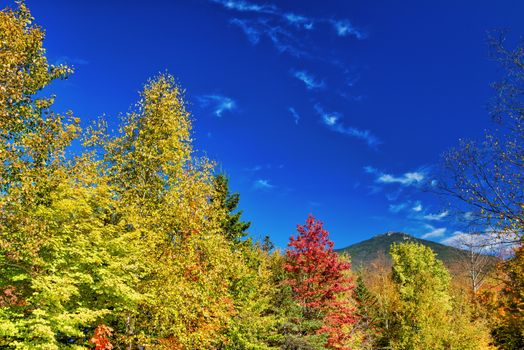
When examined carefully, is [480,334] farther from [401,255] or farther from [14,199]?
[14,199]

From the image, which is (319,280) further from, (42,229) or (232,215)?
(42,229)

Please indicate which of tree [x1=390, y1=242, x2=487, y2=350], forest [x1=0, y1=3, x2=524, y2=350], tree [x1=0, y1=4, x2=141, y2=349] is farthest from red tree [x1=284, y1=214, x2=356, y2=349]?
tree [x1=0, y1=4, x2=141, y2=349]

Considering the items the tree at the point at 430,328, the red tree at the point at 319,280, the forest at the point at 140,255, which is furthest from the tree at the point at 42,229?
the tree at the point at 430,328

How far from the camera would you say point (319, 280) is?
31125mm

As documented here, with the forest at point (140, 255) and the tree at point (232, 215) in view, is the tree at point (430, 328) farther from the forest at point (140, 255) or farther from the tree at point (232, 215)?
the tree at point (232, 215)

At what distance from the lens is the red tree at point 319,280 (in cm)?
3005

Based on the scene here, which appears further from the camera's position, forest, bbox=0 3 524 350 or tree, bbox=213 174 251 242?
tree, bbox=213 174 251 242

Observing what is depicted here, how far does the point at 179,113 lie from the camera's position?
2361 cm

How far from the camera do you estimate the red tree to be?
30.0 meters

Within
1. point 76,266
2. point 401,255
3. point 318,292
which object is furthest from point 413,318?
point 76,266

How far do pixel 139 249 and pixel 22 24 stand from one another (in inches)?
406

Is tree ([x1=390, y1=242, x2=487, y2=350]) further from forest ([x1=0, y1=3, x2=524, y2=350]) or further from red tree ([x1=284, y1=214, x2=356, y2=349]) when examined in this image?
red tree ([x1=284, y1=214, x2=356, y2=349])

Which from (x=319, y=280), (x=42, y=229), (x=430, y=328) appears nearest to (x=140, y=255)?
(x=42, y=229)

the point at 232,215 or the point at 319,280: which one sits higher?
the point at 232,215
